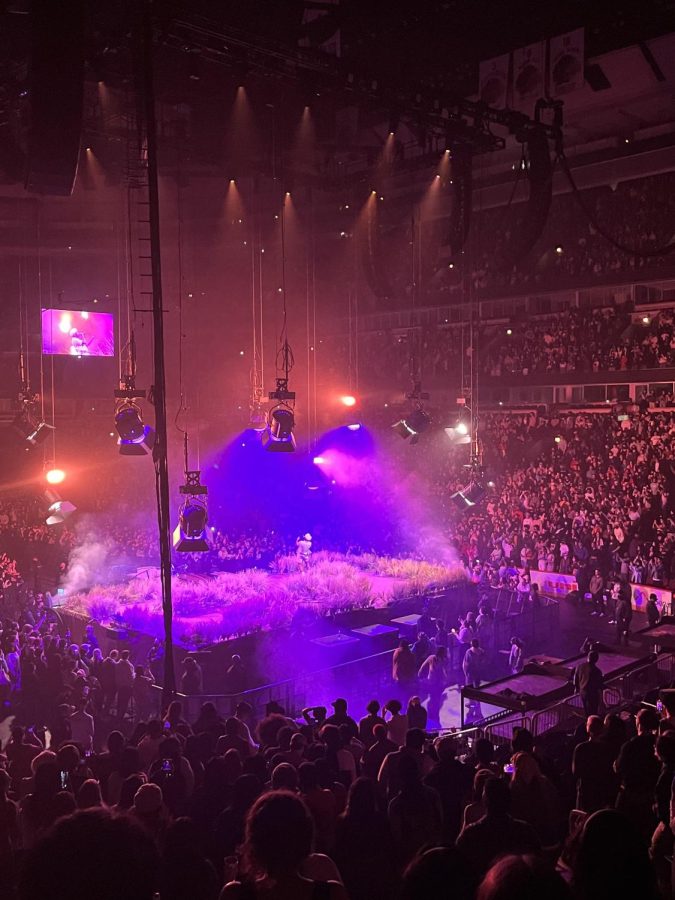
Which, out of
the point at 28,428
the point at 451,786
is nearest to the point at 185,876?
the point at 451,786

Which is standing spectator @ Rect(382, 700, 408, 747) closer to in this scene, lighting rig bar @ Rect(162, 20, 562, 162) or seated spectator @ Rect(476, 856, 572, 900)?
seated spectator @ Rect(476, 856, 572, 900)

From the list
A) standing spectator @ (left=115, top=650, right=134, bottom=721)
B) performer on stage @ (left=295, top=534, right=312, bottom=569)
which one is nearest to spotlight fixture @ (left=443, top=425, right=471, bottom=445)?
performer on stage @ (left=295, top=534, right=312, bottom=569)

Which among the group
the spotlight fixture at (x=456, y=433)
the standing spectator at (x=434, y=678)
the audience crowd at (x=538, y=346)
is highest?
the audience crowd at (x=538, y=346)

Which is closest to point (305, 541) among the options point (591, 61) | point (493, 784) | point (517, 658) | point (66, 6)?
point (517, 658)

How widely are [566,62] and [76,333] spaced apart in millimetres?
14233

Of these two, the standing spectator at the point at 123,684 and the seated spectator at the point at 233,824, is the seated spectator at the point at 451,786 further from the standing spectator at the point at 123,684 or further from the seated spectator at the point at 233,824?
the standing spectator at the point at 123,684

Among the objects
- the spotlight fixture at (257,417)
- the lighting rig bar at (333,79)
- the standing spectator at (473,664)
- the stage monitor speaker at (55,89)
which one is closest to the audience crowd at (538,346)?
the spotlight fixture at (257,417)

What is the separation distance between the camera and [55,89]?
263 inches

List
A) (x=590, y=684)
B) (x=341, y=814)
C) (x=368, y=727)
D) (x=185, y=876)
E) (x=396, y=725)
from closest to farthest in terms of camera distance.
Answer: (x=185, y=876)
(x=341, y=814)
(x=368, y=727)
(x=396, y=725)
(x=590, y=684)

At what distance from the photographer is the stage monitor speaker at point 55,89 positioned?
6441 millimetres

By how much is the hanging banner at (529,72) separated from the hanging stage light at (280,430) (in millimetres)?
9357

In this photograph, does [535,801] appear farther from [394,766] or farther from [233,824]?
[233,824]

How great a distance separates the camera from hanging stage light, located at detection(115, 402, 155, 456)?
1063cm

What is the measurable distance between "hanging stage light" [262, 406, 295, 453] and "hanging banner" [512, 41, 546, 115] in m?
9.36
